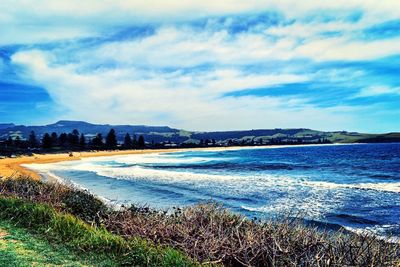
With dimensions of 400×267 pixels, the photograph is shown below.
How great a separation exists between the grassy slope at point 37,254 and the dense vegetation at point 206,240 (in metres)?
0.24

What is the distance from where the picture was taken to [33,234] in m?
8.43

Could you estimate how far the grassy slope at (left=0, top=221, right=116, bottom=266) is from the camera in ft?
22.1

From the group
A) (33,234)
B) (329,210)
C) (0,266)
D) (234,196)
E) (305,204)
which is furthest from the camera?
(234,196)

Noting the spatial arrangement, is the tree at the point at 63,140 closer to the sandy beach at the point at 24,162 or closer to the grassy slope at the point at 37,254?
the sandy beach at the point at 24,162

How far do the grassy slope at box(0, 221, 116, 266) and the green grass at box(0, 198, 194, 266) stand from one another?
0.03 m

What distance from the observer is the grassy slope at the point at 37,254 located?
6.74m

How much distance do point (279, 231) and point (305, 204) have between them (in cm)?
1230

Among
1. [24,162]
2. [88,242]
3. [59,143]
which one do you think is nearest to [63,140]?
[59,143]

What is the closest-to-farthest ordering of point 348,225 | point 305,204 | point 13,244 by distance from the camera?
point 13,244 → point 348,225 → point 305,204

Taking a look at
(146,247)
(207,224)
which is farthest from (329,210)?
(146,247)

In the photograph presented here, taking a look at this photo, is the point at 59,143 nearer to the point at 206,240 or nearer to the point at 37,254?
the point at 37,254

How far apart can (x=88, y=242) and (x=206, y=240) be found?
2.25m

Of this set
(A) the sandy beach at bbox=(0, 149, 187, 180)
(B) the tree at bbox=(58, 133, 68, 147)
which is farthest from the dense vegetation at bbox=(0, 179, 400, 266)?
(B) the tree at bbox=(58, 133, 68, 147)

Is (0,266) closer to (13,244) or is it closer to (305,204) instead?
(13,244)
